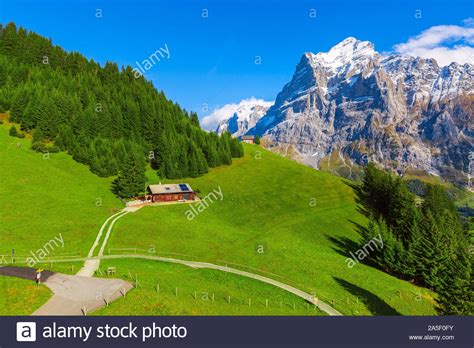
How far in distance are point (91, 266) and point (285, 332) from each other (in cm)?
3215

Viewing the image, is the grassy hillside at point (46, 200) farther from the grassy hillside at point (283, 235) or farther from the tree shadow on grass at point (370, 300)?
the tree shadow on grass at point (370, 300)

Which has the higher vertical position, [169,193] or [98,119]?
[98,119]

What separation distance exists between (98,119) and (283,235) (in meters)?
77.7

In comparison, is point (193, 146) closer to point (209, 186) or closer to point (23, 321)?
point (209, 186)

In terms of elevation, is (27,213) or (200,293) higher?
(27,213)

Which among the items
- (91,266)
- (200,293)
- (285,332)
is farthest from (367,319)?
(91,266)

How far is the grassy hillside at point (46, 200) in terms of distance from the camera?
178 feet

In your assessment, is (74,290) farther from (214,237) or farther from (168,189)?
(168,189)

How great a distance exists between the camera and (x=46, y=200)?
231 ft

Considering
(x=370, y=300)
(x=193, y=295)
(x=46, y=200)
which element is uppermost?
(x=46, y=200)

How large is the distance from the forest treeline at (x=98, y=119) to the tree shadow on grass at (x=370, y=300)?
183ft

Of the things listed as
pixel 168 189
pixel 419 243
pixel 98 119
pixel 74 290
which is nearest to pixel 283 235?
pixel 419 243

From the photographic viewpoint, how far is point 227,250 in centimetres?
5912

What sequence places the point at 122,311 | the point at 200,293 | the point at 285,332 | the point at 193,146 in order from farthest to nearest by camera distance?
the point at 193,146 < the point at 200,293 < the point at 122,311 < the point at 285,332
